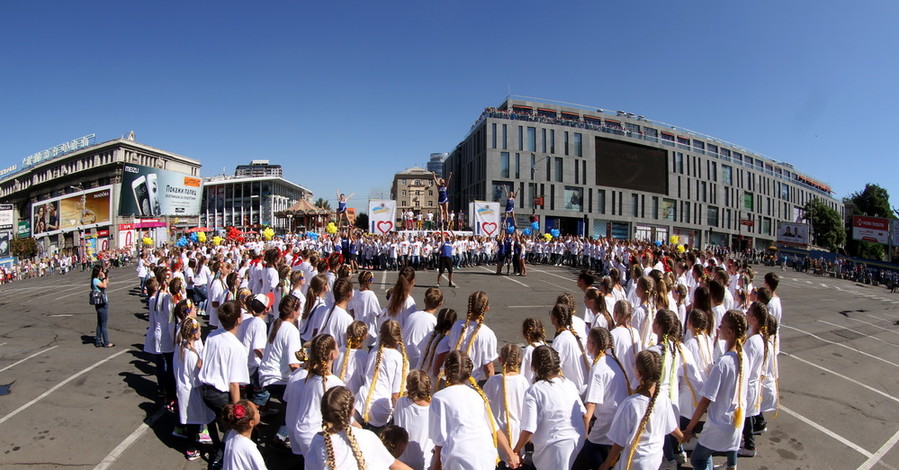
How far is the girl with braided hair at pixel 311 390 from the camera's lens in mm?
3453

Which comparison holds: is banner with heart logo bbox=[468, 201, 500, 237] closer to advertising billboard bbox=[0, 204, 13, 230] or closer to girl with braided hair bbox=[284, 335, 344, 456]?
girl with braided hair bbox=[284, 335, 344, 456]

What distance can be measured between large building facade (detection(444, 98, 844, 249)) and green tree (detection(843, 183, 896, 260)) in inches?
534

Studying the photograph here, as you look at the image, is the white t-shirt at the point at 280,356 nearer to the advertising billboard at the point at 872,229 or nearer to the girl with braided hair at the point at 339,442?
the girl with braided hair at the point at 339,442

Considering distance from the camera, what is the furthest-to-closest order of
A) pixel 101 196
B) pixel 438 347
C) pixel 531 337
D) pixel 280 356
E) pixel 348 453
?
pixel 101 196
pixel 280 356
pixel 438 347
pixel 531 337
pixel 348 453

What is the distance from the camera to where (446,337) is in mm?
4711

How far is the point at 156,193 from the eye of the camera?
1475 inches

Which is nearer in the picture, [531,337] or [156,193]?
[531,337]

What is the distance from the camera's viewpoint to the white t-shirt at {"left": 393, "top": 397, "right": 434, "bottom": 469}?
334cm

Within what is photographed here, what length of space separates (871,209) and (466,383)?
9131 cm

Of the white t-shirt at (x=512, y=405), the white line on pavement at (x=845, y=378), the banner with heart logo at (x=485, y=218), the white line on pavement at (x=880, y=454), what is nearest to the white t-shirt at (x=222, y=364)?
the white t-shirt at (x=512, y=405)

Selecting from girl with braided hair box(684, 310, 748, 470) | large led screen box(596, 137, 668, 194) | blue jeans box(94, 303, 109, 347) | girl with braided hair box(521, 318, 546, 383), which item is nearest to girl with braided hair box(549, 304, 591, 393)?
girl with braided hair box(521, 318, 546, 383)

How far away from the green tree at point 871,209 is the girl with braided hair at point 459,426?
8175cm

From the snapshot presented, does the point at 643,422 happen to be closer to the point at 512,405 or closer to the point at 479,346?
the point at 512,405

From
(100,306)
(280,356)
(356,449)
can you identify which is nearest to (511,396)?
(356,449)
